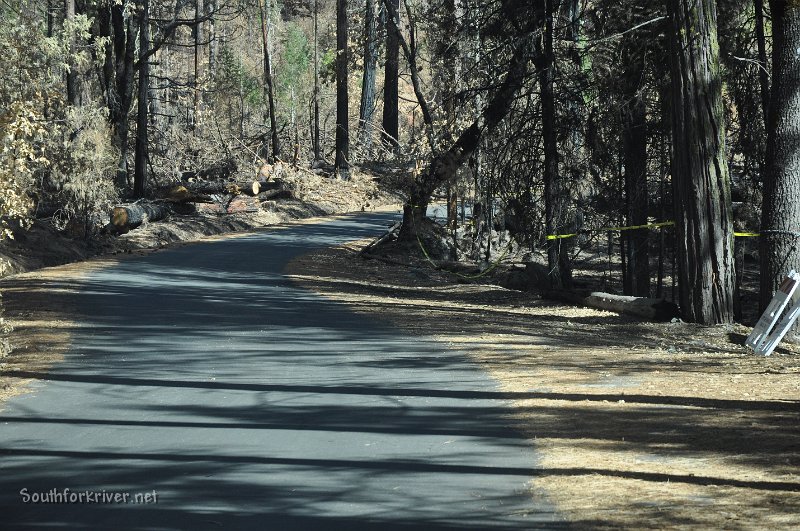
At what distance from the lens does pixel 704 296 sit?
1394 centimetres

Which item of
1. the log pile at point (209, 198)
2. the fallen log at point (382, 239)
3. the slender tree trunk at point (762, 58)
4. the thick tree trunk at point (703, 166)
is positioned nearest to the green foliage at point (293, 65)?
the log pile at point (209, 198)

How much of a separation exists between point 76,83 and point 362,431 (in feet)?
71.8

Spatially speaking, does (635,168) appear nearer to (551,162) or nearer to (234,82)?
(551,162)

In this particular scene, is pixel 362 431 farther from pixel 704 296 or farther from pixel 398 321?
pixel 704 296

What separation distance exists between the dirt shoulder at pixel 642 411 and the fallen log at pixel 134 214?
12.7 metres

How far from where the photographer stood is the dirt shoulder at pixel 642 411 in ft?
19.2

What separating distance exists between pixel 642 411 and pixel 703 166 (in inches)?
261

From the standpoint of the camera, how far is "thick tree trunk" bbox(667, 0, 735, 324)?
13.9 m

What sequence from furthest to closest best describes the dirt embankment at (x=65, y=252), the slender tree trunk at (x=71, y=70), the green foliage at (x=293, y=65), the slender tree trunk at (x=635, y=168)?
the green foliage at (x=293, y=65) < the slender tree trunk at (x=71, y=70) < the slender tree trunk at (x=635, y=168) < the dirt embankment at (x=65, y=252)

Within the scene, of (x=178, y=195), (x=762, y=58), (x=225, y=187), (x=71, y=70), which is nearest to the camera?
(x=762, y=58)

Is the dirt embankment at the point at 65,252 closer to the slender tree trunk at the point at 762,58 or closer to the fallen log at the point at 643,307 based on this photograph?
the fallen log at the point at 643,307

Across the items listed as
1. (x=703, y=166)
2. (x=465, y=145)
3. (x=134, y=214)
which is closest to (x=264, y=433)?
(x=703, y=166)

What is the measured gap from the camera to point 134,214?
27.5 m

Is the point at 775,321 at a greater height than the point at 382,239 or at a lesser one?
lesser
